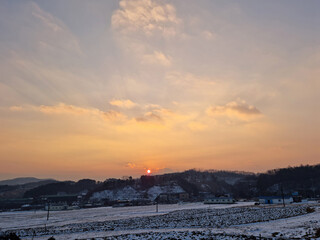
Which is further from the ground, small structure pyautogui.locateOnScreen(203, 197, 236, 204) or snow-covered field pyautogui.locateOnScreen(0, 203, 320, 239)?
snow-covered field pyautogui.locateOnScreen(0, 203, 320, 239)

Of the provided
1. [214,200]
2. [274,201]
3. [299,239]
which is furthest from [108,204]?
[299,239]

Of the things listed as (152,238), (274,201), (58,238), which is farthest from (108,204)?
(152,238)

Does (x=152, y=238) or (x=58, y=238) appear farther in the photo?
(x=58, y=238)

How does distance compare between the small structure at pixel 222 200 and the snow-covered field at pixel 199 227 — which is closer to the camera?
the snow-covered field at pixel 199 227

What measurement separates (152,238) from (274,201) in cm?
7477

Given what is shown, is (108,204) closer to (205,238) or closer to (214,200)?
(214,200)

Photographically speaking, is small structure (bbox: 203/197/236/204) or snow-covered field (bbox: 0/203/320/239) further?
small structure (bbox: 203/197/236/204)

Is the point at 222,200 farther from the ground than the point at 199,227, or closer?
closer

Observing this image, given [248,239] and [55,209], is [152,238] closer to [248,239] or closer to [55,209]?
[248,239]

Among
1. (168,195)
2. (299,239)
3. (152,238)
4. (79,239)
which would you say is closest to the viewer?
(299,239)

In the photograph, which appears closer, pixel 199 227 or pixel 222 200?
pixel 199 227

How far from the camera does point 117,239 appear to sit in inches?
1319

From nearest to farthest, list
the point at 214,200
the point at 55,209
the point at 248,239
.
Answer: the point at 248,239 < the point at 214,200 < the point at 55,209

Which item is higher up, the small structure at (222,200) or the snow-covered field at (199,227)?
the snow-covered field at (199,227)
